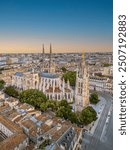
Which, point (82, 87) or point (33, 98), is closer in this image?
point (33, 98)

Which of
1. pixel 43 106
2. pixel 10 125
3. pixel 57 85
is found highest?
pixel 57 85

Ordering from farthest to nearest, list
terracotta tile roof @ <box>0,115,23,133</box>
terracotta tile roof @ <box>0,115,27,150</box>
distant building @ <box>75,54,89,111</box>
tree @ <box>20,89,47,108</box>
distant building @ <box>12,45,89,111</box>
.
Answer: distant building @ <box>12,45,89,111</box>
distant building @ <box>75,54,89,111</box>
tree @ <box>20,89,47,108</box>
terracotta tile roof @ <box>0,115,23,133</box>
terracotta tile roof @ <box>0,115,27,150</box>

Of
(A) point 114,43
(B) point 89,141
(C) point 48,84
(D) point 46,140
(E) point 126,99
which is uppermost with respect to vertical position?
(A) point 114,43

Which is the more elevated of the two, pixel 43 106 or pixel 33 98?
pixel 33 98

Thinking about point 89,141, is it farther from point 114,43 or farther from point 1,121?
point 114,43

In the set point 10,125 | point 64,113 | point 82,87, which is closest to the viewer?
point 10,125

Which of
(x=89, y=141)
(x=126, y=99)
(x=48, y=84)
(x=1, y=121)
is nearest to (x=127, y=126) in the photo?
(x=126, y=99)

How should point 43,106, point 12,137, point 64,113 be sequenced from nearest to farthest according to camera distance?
point 12,137, point 64,113, point 43,106

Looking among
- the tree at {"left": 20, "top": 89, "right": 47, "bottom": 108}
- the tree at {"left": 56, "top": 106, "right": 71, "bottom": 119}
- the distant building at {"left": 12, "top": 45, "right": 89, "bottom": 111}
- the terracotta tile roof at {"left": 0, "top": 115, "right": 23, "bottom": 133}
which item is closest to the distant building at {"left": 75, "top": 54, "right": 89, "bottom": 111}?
the distant building at {"left": 12, "top": 45, "right": 89, "bottom": 111}

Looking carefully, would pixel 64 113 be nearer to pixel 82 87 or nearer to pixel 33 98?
Result: pixel 82 87

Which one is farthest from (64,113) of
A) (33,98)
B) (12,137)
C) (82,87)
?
(12,137)

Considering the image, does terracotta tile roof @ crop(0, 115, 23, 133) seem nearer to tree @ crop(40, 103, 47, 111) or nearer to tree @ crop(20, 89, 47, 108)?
tree @ crop(40, 103, 47, 111)
